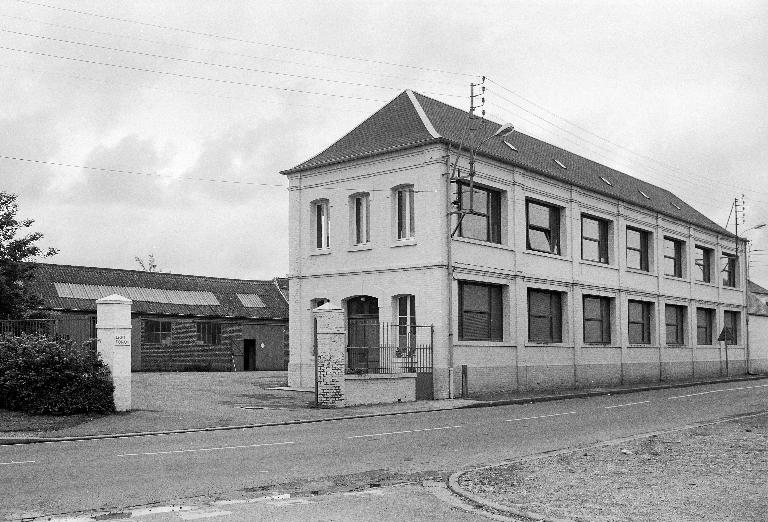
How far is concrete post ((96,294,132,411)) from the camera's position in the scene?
2094cm

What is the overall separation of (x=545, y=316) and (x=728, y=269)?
21336mm

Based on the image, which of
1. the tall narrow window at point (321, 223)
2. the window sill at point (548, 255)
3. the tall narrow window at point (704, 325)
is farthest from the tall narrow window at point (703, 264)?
the tall narrow window at point (321, 223)

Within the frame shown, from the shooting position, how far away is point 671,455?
12680 millimetres

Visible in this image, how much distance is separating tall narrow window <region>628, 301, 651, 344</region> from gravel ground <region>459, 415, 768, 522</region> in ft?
84.4

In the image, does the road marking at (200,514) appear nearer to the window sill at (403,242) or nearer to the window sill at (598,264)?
the window sill at (403,242)

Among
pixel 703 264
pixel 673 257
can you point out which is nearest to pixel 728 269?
pixel 703 264

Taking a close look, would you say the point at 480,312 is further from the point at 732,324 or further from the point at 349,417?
the point at 732,324

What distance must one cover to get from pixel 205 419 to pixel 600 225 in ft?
73.3

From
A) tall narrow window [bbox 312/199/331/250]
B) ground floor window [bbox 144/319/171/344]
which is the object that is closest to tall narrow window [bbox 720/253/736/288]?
tall narrow window [bbox 312/199/331/250]

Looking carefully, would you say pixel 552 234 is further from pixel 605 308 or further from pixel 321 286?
pixel 321 286

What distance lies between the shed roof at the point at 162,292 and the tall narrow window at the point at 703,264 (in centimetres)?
2621

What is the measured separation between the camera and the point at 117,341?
69.3 feet

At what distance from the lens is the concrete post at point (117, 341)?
20938 mm

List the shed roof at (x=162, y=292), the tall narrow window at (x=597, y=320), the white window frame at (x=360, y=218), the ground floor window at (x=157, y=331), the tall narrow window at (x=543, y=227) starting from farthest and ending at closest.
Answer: the ground floor window at (x=157, y=331) < the shed roof at (x=162, y=292) < the tall narrow window at (x=597, y=320) < the tall narrow window at (x=543, y=227) < the white window frame at (x=360, y=218)
